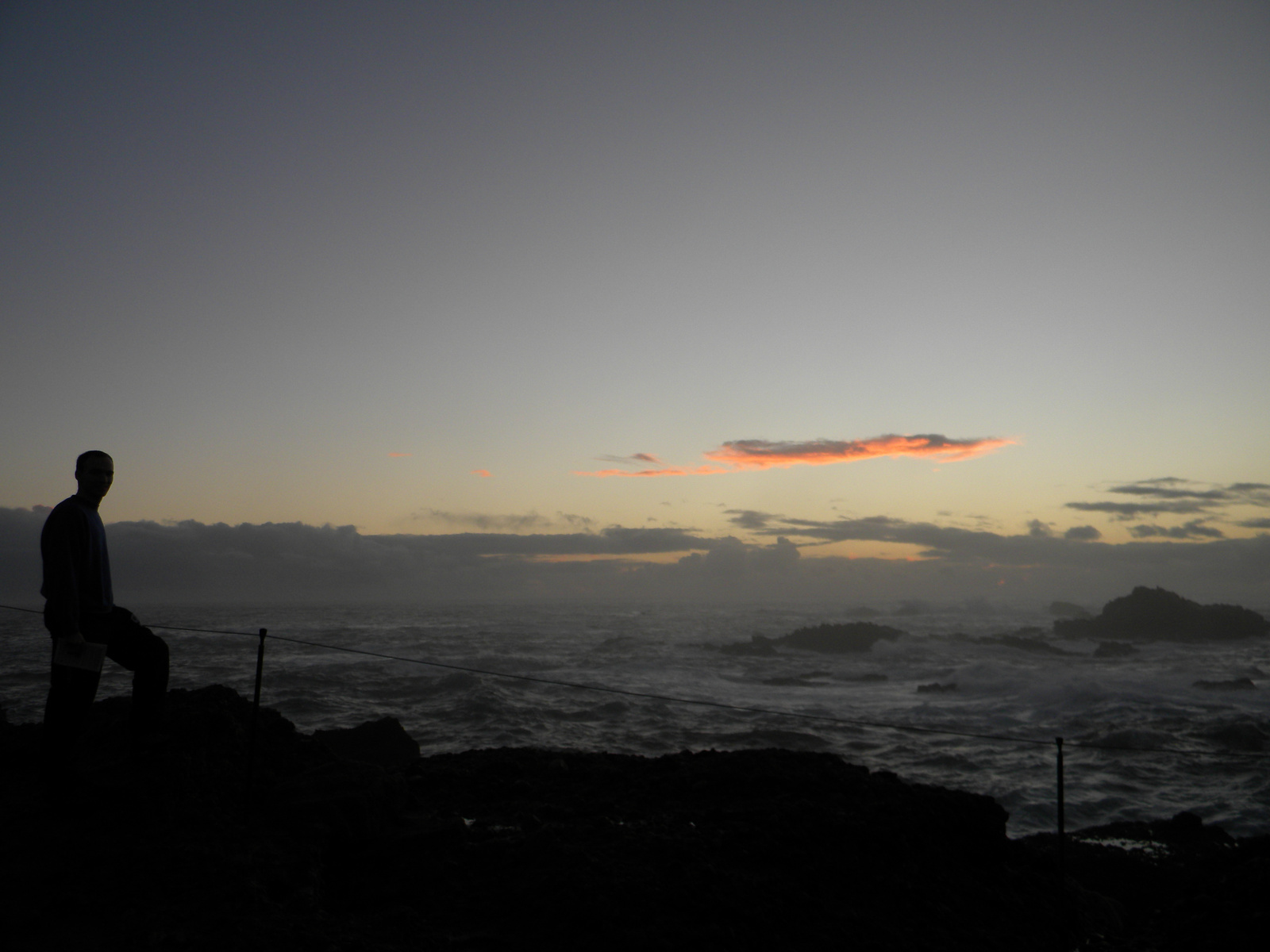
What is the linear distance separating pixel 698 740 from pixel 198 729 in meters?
12.4

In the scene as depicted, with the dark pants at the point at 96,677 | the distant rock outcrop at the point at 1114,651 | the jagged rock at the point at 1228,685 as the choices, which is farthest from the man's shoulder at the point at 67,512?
the distant rock outcrop at the point at 1114,651

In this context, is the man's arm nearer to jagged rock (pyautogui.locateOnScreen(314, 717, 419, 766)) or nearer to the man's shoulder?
the man's shoulder

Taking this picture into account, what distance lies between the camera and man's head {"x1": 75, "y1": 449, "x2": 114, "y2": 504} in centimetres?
447

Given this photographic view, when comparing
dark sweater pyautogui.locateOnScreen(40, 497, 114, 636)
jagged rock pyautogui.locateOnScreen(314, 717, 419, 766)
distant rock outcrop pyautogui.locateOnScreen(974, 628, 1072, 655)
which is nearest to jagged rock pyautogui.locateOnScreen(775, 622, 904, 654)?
distant rock outcrop pyautogui.locateOnScreen(974, 628, 1072, 655)

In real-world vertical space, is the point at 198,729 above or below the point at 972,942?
above

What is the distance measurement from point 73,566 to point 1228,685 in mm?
38025

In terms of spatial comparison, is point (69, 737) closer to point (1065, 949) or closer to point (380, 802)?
point (380, 802)

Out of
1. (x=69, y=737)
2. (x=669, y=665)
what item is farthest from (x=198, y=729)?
(x=669, y=665)

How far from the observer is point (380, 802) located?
567cm

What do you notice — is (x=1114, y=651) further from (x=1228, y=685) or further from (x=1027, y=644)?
(x=1228, y=685)

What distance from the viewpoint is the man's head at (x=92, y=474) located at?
4.47 m

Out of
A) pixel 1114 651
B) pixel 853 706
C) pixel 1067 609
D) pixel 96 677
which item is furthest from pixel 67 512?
pixel 1067 609

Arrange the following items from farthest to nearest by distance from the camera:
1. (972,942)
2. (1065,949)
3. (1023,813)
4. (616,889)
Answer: (1023,813)
(1065,949)
(972,942)
(616,889)

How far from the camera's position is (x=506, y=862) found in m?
5.14
